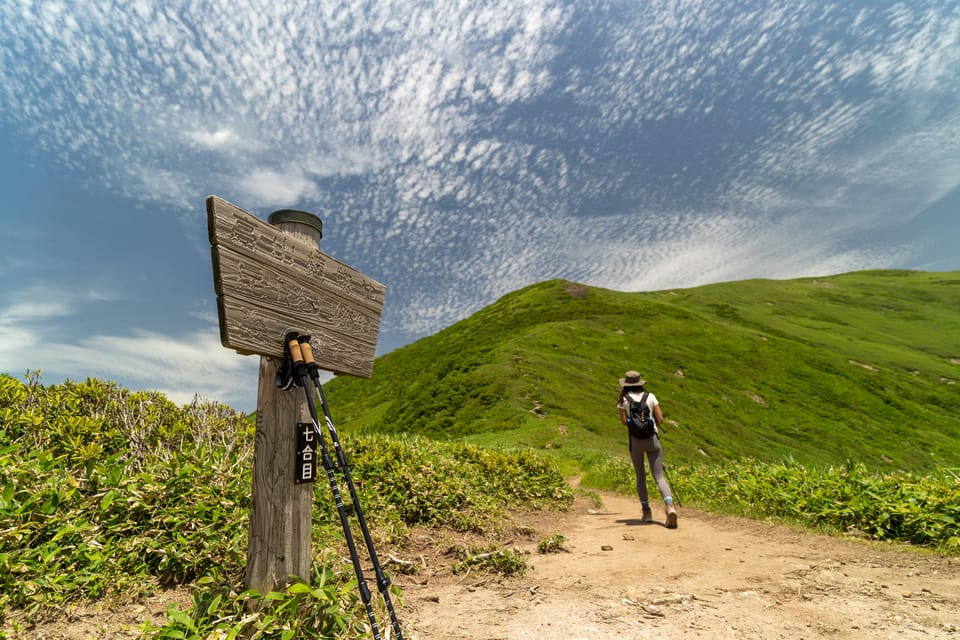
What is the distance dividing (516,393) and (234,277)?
82.8ft

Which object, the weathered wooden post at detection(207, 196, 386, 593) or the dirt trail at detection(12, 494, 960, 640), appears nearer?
the weathered wooden post at detection(207, 196, 386, 593)

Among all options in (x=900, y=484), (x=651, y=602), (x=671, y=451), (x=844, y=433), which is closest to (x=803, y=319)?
(x=844, y=433)

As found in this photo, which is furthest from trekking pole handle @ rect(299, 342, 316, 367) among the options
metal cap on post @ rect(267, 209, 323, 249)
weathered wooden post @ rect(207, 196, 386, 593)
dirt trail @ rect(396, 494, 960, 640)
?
dirt trail @ rect(396, 494, 960, 640)

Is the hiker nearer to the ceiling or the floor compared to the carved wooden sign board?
nearer to the floor

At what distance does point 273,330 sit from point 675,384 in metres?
39.8

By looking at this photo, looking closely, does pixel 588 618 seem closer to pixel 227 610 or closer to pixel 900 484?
pixel 227 610

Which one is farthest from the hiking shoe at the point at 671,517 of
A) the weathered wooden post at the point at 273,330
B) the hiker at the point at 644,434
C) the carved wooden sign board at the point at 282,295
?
the weathered wooden post at the point at 273,330

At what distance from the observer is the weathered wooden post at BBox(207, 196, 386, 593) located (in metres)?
3.52

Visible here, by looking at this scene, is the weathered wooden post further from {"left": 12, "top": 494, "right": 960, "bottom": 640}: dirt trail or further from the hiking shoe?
the hiking shoe

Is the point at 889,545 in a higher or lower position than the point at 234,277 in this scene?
lower

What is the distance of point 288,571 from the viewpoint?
378 centimetres

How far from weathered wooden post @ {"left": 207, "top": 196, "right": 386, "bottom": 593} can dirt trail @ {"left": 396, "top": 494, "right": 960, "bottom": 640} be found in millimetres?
1414

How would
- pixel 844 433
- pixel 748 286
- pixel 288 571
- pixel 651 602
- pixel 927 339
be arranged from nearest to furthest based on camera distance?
pixel 288 571 < pixel 651 602 < pixel 844 433 < pixel 927 339 < pixel 748 286

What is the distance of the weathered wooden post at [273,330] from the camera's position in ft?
11.6
